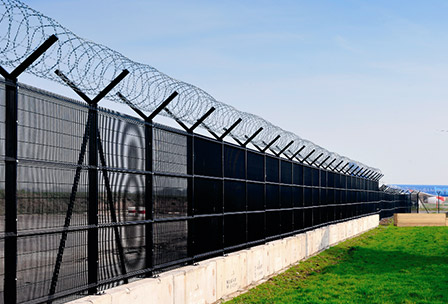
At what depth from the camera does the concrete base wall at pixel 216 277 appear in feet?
28.5

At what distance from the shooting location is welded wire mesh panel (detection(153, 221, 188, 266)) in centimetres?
996

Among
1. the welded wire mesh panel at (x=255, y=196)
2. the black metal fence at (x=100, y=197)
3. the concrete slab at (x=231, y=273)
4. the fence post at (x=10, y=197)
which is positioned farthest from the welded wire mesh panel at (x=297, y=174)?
the fence post at (x=10, y=197)

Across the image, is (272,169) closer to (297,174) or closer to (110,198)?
(297,174)

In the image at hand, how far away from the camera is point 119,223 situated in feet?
28.4

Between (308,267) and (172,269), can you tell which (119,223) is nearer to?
(172,269)

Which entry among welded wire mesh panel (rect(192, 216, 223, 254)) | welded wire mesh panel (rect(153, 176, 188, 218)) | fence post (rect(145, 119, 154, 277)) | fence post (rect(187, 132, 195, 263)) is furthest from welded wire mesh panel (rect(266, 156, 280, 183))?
fence post (rect(145, 119, 154, 277))

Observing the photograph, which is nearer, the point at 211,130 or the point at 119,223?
the point at 119,223

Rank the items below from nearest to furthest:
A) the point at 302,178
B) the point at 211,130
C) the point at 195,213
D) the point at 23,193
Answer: the point at 23,193, the point at 195,213, the point at 211,130, the point at 302,178

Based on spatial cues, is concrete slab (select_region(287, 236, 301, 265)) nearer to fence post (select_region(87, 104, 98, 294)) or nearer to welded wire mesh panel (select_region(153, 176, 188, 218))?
welded wire mesh panel (select_region(153, 176, 188, 218))

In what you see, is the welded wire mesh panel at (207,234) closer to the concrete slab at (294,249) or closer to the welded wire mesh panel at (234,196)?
the welded wire mesh panel at (234,196)

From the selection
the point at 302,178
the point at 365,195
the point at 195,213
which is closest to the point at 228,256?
the point at 195,213

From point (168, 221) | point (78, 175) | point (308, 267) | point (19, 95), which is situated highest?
point (19, 95)

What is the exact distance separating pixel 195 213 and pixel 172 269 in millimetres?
1290

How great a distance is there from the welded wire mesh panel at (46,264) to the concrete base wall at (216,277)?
329 mm
